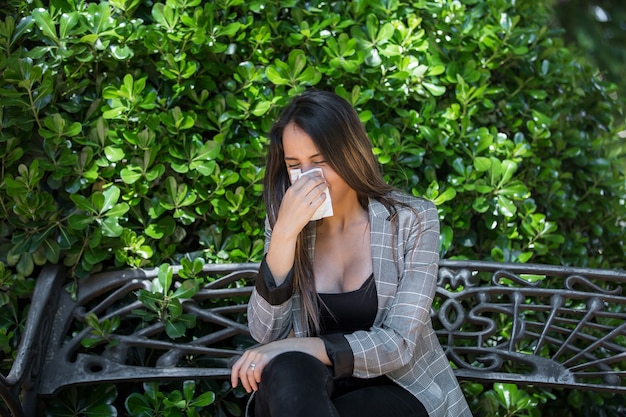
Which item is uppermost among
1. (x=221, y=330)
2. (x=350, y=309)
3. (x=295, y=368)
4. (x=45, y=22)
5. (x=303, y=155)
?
(x=45, y=22)

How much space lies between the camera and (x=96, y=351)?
9.46 ft

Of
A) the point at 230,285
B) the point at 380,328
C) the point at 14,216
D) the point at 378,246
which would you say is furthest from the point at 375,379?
the point at 14,216

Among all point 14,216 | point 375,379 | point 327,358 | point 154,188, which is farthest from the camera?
point 154,188

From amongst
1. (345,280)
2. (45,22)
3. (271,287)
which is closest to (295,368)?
(271,287)

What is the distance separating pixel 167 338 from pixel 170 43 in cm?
104

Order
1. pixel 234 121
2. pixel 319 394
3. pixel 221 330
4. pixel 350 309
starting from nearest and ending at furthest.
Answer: pixel 319 394
pixel 350 309
pixel 221 330
pixel 234 121

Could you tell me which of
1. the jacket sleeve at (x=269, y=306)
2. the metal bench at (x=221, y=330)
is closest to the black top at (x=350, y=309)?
the jacket sleeve at (x=269, y=306)

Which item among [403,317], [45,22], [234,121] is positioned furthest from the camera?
[234,121]

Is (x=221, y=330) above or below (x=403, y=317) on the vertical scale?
below

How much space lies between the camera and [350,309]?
92.7 inches

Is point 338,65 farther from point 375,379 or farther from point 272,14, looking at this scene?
point 375,379

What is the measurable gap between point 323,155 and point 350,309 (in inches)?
17.9

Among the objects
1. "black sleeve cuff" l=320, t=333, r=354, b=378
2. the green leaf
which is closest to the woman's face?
"black sleeve cuff" l=320, t=333, r=354, b=378

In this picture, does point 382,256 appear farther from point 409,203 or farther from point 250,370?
point 250,370
